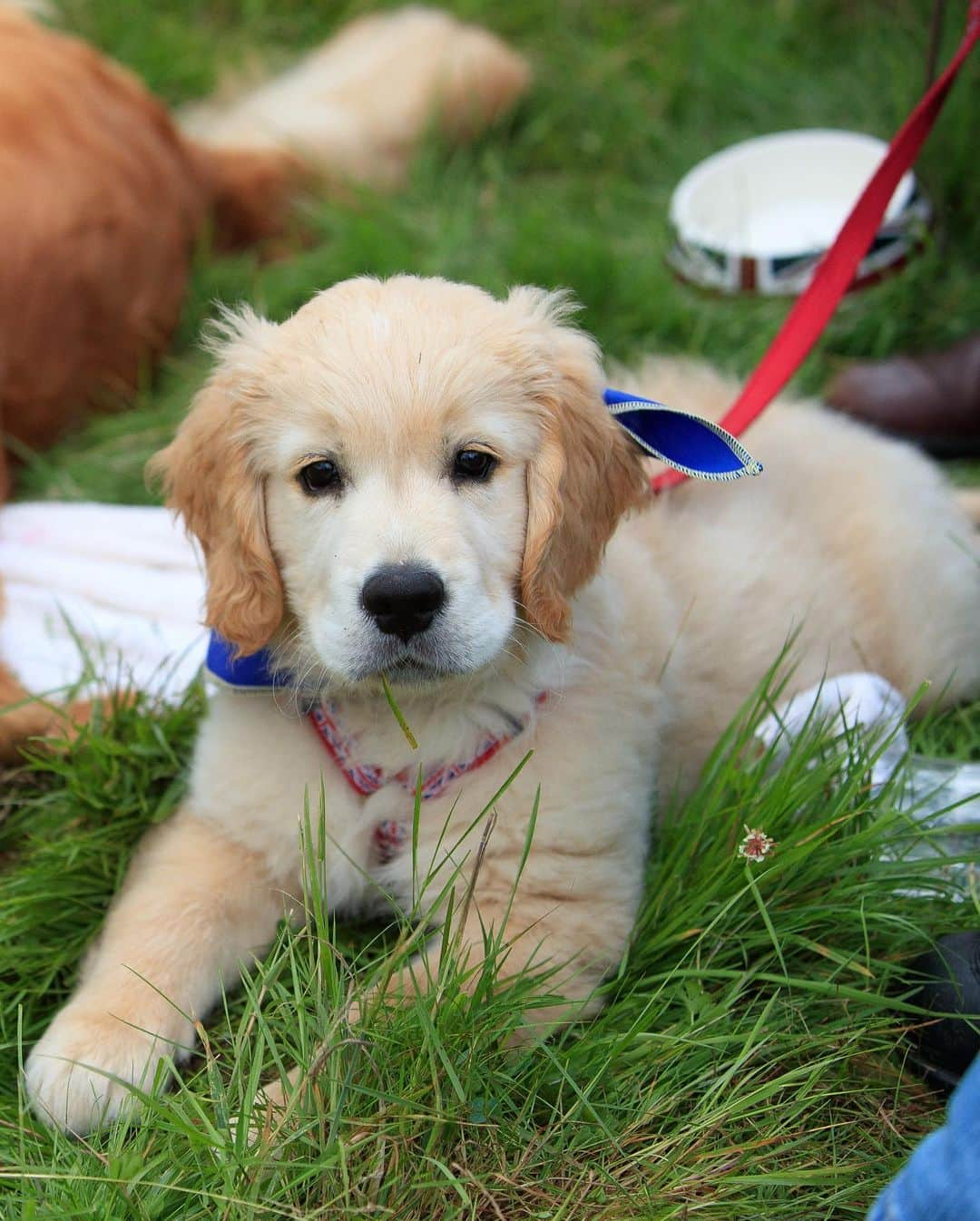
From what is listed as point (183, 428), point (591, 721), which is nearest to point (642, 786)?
point (591, 721)

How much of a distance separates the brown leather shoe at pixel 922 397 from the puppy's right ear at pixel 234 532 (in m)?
2.15

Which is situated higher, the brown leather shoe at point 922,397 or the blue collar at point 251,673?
the brown leather shoe at point 922,397

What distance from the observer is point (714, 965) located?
2082 mm

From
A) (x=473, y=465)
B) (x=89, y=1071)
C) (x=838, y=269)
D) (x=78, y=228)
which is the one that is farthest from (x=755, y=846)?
(x=78, y=228)

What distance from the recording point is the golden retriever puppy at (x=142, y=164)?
3.54 metres

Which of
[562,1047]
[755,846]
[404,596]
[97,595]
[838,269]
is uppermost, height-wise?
[838,269]

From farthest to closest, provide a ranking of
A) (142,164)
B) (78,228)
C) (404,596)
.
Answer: (142,164) → (78,228) → (404,596)

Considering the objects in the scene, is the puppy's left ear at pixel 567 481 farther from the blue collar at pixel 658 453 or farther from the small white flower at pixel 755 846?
the small white flower at pixel 755 846

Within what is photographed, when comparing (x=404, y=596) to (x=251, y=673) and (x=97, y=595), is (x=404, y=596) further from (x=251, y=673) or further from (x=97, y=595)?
(x=97, y=595)

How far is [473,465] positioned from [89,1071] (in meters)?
1.06

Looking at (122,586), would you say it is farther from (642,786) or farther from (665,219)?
(665,219)

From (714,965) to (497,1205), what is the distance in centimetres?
55

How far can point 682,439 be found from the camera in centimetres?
216

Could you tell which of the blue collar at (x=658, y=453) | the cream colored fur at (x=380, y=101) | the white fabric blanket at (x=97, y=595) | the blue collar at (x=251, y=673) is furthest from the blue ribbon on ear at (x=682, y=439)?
the cream colored fur at (x=380, y=101)
